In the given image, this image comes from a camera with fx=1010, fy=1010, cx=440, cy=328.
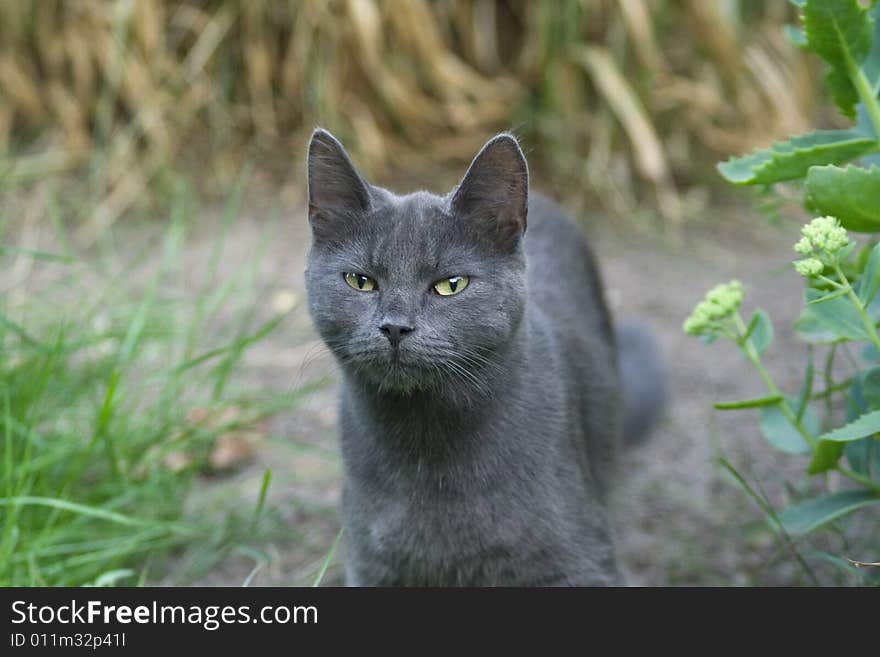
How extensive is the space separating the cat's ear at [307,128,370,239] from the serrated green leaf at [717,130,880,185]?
0.70 m

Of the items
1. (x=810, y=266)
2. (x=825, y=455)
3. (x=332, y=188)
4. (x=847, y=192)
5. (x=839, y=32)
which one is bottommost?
(x=825, y=455)

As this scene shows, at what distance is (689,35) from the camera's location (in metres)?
4.66

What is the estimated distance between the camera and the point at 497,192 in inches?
75.6

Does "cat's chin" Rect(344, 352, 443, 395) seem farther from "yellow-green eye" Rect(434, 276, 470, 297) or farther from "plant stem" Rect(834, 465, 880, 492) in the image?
"plant stem" Rect(834, 465, 880, 492)

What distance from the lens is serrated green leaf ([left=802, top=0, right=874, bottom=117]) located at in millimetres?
1731

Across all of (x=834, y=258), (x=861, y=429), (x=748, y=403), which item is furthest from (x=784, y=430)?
(x=834, y=258)

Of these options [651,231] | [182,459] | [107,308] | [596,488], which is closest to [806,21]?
[596,488]

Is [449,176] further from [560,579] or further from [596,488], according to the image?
[560,579]

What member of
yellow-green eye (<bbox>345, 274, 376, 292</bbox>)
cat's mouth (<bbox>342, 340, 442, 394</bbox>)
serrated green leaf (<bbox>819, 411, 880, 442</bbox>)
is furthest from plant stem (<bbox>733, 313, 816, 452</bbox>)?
yellow-green eye (<bbox>345, 274, 376, 292</bbox>)

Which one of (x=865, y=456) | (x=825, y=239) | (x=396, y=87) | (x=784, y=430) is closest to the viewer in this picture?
(x=825, y=239)

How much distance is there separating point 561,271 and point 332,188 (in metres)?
0.82

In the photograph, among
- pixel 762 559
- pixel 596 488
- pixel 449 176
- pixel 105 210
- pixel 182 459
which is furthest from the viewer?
pixel 449 176

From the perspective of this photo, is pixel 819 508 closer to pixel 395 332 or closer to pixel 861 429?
pixel 861 429
